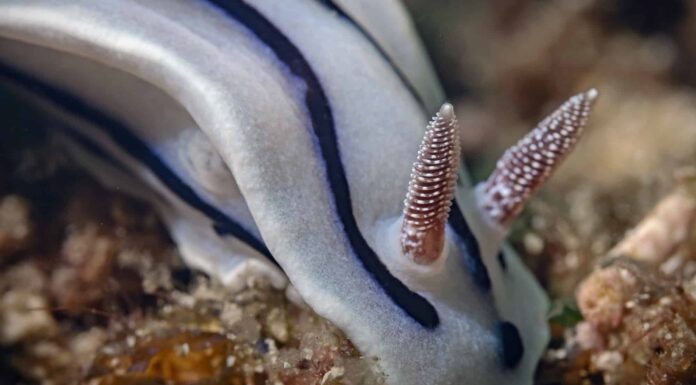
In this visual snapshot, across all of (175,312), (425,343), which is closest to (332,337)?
(425,343)

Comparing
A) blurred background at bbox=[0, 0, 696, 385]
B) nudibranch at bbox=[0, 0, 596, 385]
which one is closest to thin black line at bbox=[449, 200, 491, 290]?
nudibranch at bbox=[0, 0, 596, 385]

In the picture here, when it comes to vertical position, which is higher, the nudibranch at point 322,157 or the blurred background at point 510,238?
the nudibranch at point 322,157

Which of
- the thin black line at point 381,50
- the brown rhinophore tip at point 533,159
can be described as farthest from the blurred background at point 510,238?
the thin black line at point 381,50

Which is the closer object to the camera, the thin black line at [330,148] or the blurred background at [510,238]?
the thin black line at [330,148]

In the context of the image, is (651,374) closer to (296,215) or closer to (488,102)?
(296,215)

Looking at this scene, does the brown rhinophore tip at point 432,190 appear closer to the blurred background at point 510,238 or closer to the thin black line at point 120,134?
the blurred background at point 510,238

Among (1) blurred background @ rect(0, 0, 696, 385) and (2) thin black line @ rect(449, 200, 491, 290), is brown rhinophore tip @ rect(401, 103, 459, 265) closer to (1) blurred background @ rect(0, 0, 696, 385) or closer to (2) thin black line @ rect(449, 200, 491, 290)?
(2) thin black line @ rect(449, 200, 491, 290)
